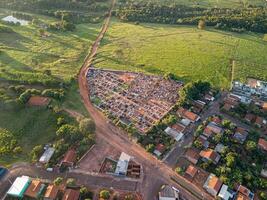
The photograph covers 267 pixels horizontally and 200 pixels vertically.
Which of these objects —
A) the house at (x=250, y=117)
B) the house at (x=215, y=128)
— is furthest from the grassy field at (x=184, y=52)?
the house at (x=215, y=128)

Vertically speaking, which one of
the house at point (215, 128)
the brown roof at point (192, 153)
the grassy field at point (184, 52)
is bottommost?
the brown roof at point (192, 153)

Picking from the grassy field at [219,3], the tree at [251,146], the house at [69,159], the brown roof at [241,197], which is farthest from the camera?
the grassy field at [219,3]

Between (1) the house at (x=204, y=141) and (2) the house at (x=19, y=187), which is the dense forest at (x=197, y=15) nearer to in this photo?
(1) the house at (x=204, y=141)

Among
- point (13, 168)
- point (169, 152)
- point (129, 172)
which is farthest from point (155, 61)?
point (13, 168)

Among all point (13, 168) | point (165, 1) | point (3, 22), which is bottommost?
point (13, 168)

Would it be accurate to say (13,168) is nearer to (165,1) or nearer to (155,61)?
(155,61)

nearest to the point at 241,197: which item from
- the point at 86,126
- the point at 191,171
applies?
the point at 191,171

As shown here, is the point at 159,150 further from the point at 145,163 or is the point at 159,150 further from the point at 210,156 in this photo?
the point at 210,156
